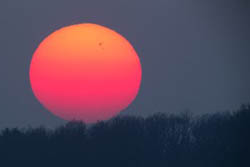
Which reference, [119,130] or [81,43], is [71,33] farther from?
[119,130]

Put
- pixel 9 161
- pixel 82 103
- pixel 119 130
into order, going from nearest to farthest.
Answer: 1. pixel 9 161
2. pixel 119 130
3. pixel 82 103

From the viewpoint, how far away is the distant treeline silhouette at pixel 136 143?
24.6 feet

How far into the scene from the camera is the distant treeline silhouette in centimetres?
751

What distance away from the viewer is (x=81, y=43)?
9.61 metres

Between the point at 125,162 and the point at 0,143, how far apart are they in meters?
1.92

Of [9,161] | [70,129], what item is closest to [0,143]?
[9,161]

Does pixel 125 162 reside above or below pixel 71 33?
below

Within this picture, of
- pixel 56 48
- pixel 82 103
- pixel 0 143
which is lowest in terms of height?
pixel 0 143

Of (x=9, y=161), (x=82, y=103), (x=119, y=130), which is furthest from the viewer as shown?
(x=82, y=103)

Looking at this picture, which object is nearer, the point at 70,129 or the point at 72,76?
the point at 70,129

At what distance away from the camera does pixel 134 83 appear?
32.5 feet

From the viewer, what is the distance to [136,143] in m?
7.80

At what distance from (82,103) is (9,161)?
2302mm

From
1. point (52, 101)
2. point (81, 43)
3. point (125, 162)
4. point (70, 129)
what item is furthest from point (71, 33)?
point (125, 162)
